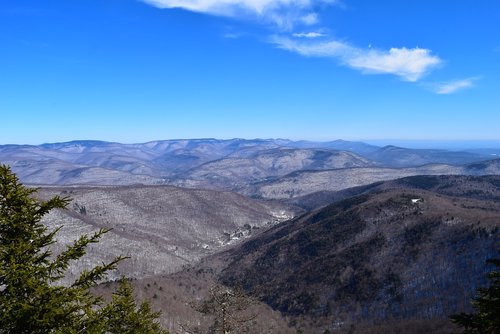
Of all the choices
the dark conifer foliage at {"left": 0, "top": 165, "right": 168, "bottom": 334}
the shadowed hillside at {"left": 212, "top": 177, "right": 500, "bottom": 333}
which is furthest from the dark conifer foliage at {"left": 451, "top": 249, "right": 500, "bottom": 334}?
the shadowed hillside at {"left": 212, "top": 177, "right": 500, "bottom": 333}

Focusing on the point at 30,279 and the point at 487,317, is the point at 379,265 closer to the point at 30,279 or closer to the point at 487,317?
the point at 487,317

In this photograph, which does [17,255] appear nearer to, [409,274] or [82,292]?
[82,292]

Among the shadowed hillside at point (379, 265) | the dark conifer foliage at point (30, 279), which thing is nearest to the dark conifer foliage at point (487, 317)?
the dark conifer foliage at point (30, 279)

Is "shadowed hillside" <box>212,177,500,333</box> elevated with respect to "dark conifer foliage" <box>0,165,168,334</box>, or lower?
lower

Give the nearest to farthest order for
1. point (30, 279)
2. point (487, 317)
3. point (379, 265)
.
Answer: point (30, 279) → point (487, 317) → point (379, 265)

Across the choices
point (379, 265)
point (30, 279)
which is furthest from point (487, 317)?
point (379, 265)

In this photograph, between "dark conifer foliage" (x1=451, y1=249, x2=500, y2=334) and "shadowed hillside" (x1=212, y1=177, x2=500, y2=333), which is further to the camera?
"shadowed hillside" (x1=212, y1=177, x2=500, y2=333)

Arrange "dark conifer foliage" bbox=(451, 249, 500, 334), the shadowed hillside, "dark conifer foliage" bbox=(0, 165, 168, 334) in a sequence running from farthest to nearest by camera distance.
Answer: the shadowed hillside → "dark conifer foliage" bbox=(451, 249, 500, 334) → "dark conifer foliage" bbox=(0, 165, 168, 334)

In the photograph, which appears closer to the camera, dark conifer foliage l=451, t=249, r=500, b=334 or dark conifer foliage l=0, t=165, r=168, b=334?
dark conifer foliage l=0, t=165, r=168, b=334

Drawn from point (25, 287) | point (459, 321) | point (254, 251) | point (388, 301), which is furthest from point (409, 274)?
point (25, 287)

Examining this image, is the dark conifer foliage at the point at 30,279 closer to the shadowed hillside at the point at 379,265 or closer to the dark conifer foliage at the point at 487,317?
the dark conifer foliage at the point at 487,317

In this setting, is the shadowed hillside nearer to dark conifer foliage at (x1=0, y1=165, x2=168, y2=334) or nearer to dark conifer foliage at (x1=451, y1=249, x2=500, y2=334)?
dark conifer foliage at (x1=451, y1=249, x2=500, y2=334)

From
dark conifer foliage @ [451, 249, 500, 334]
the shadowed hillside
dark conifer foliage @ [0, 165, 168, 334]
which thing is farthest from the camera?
the shadowed hillside
